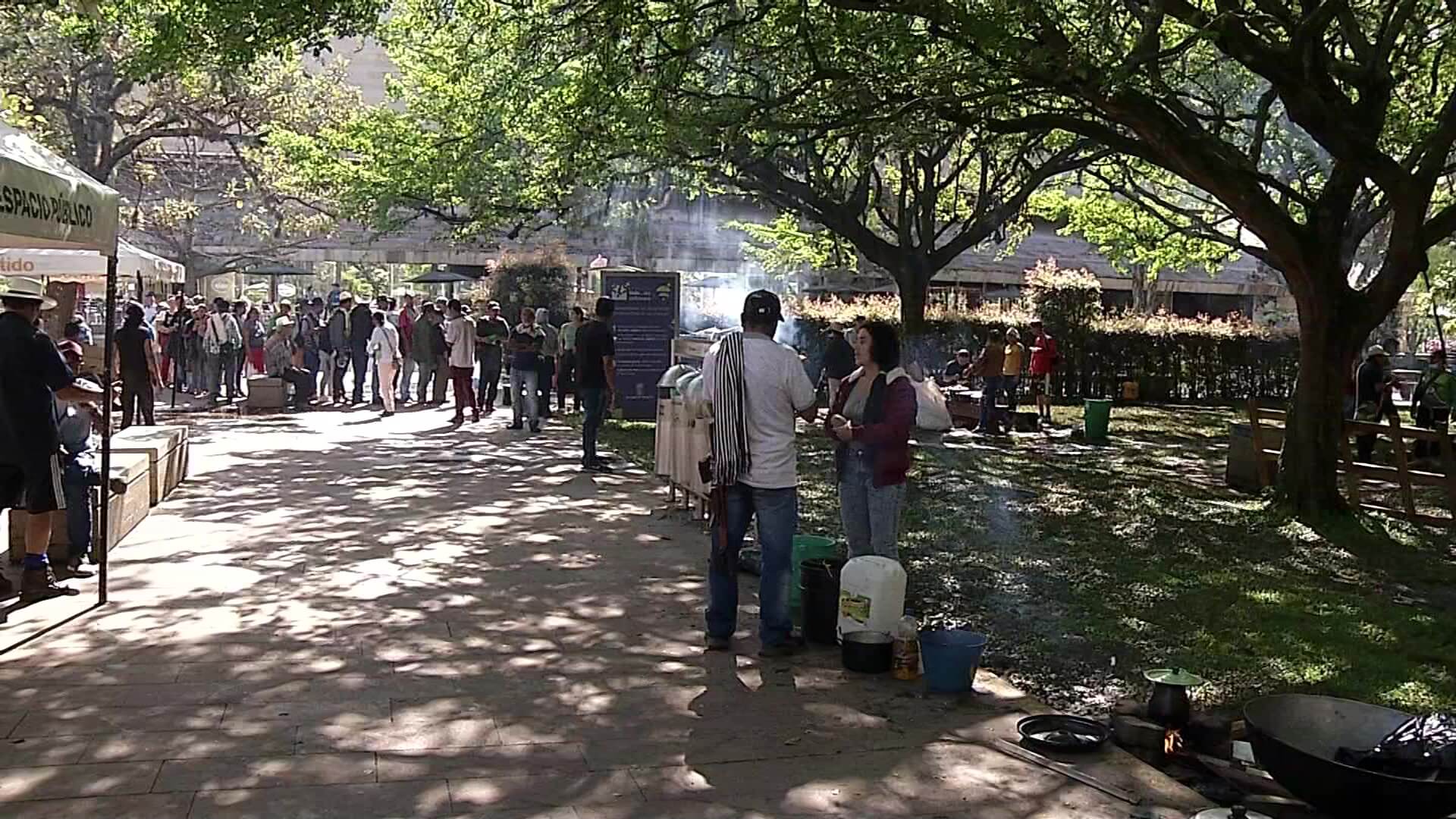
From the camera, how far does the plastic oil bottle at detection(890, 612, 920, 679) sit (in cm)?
660

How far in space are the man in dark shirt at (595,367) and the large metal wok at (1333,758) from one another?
30.8 feet

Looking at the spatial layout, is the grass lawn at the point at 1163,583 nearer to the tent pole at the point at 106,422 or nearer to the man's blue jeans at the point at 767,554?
the man's blue jeans at the point at 767,554

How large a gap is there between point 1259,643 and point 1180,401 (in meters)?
22.6

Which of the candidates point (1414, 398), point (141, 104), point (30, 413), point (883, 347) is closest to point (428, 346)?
point (141, 104)

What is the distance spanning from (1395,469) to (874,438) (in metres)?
7.31

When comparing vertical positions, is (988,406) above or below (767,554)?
above

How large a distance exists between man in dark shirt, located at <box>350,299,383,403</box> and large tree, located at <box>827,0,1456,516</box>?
39.4 feet

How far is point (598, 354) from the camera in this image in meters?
14.0

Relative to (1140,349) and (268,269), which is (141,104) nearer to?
(268,269)

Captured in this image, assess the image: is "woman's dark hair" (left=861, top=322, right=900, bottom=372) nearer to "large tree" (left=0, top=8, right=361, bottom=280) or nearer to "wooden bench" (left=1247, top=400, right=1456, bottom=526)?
"wooden bench" (left=1247, top=400, right=1456, bottom=526)

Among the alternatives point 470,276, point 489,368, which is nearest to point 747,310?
point 489,368

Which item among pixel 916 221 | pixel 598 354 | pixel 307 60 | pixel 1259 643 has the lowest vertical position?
pixel 1259 643

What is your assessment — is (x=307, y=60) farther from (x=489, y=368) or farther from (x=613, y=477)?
(x=613, y=477)

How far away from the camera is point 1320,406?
1266 cm
